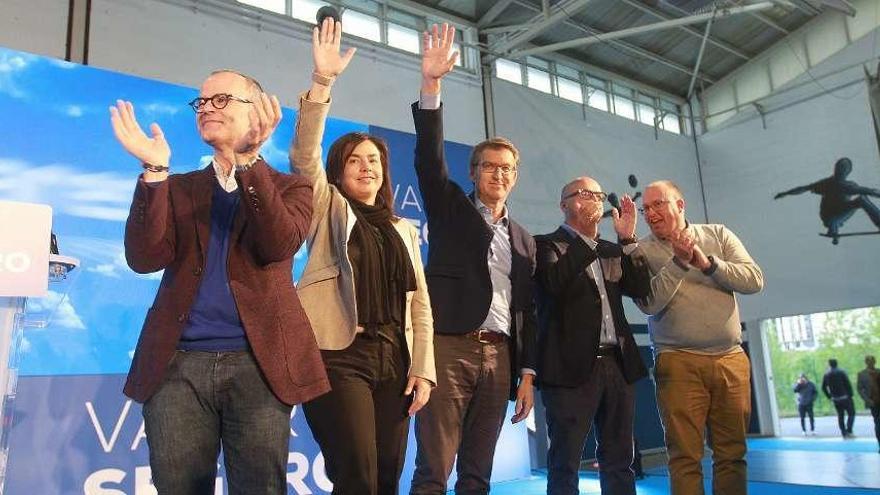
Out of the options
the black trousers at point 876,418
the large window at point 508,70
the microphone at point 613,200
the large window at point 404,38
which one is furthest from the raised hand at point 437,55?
the microphone at point 613,200

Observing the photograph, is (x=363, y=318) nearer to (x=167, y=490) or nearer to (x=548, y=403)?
(x=167, y=490)

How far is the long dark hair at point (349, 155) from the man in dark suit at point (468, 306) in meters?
0.23

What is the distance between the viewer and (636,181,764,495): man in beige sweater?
2.28m

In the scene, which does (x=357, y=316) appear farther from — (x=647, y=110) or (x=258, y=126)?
(x=647, y=110)

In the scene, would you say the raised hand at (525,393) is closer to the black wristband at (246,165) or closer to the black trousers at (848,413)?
the black wristband at (246,165)

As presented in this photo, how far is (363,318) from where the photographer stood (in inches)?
59.2

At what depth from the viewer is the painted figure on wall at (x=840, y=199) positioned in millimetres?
8445

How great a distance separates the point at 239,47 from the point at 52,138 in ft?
7.63

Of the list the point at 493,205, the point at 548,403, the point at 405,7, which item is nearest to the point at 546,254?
the point at 493,205

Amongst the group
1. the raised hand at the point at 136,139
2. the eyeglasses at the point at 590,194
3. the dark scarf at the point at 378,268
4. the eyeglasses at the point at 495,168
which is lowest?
the dark scarf at the point at 378,268

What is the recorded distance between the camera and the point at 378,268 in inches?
62.9

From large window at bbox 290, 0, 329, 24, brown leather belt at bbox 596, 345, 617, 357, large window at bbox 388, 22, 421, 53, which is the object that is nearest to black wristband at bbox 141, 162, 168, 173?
brown leather belt at bbox 596, 345, 617, 357

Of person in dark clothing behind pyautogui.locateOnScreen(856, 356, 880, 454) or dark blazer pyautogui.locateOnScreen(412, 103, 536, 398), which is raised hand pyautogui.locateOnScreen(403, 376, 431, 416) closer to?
dark blazer pyautogui.locateOnScreen(412, 103, 536, 398)

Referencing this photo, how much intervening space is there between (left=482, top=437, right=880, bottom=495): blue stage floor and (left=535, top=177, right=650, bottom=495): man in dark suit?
6.61 ft
